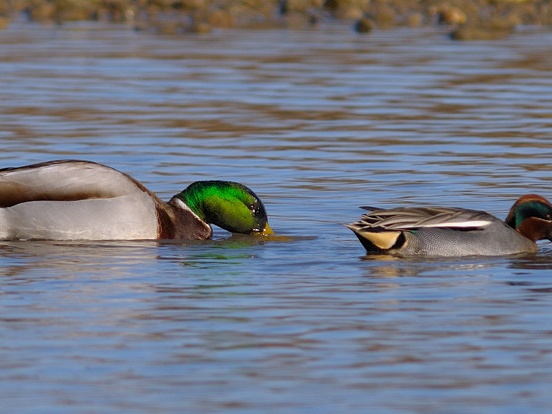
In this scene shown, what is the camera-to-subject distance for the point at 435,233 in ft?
32.5

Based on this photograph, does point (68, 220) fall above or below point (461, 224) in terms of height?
below

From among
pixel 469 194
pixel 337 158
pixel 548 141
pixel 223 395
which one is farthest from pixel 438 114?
pixel 223 395

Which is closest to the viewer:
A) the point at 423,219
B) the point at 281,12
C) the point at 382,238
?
the point at 382,238

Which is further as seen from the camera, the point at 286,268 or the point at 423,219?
the point at 423,219

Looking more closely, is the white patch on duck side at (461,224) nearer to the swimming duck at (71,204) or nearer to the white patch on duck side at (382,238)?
the white patch on duck side at (382,238)

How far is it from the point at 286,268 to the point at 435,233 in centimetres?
91

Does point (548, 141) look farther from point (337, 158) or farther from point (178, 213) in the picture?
point (178, 213)

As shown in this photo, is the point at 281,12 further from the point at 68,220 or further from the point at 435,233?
the point at 435,233

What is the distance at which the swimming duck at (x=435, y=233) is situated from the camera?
9.88 metres

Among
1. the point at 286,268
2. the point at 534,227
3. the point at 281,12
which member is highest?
the point at 534,227

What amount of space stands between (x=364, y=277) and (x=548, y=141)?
22.8 feet

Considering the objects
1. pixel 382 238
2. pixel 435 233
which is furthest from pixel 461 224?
pixel 382 238

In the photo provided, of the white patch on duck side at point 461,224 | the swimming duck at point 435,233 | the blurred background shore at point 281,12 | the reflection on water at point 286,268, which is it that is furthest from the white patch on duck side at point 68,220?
the blurred background shore at point 281,12

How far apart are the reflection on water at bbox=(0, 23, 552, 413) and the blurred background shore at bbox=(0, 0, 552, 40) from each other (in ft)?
27.3
